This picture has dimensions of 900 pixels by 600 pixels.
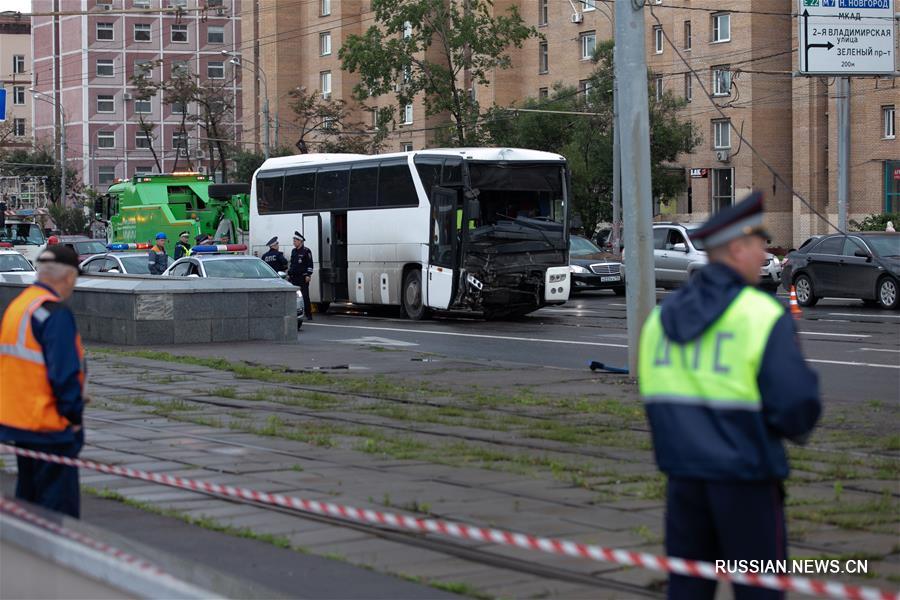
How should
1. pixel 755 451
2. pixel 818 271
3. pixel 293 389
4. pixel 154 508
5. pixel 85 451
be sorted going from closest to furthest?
pixel 755 451, pixel 154 508, pixel 85 451, pixel 293 389, pixel 818 271

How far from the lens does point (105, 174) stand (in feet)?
347

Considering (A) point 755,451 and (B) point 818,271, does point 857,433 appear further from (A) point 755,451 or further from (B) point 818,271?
(B) point 818,271

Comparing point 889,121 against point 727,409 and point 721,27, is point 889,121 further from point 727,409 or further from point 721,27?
point 727,409

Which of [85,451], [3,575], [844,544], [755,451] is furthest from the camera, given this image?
[85,451]

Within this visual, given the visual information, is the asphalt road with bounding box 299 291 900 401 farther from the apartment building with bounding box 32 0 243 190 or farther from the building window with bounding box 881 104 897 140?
the apartment building with bounding box 32 0 243 190

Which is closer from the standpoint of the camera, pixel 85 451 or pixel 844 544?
pixel 844 544

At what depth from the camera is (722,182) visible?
63781 millimetres

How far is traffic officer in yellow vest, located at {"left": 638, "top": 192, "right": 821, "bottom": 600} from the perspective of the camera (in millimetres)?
4211

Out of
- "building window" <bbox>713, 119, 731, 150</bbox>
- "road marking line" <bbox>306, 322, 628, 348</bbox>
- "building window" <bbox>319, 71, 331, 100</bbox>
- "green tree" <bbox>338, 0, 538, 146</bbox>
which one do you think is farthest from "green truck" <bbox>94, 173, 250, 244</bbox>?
"building window" <bbox>319, 71, 331, 100</bbox>

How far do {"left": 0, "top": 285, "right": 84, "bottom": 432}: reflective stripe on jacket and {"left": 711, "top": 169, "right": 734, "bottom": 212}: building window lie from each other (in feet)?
192

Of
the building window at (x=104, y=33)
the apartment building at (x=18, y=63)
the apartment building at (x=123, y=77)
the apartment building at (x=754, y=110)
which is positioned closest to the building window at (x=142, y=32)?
the apartment building at (x=123, y=77)

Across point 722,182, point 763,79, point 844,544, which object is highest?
point 763,79

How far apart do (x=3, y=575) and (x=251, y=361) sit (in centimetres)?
1388

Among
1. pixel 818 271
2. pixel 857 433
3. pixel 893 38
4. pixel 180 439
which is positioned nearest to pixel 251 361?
pixel 180 439
